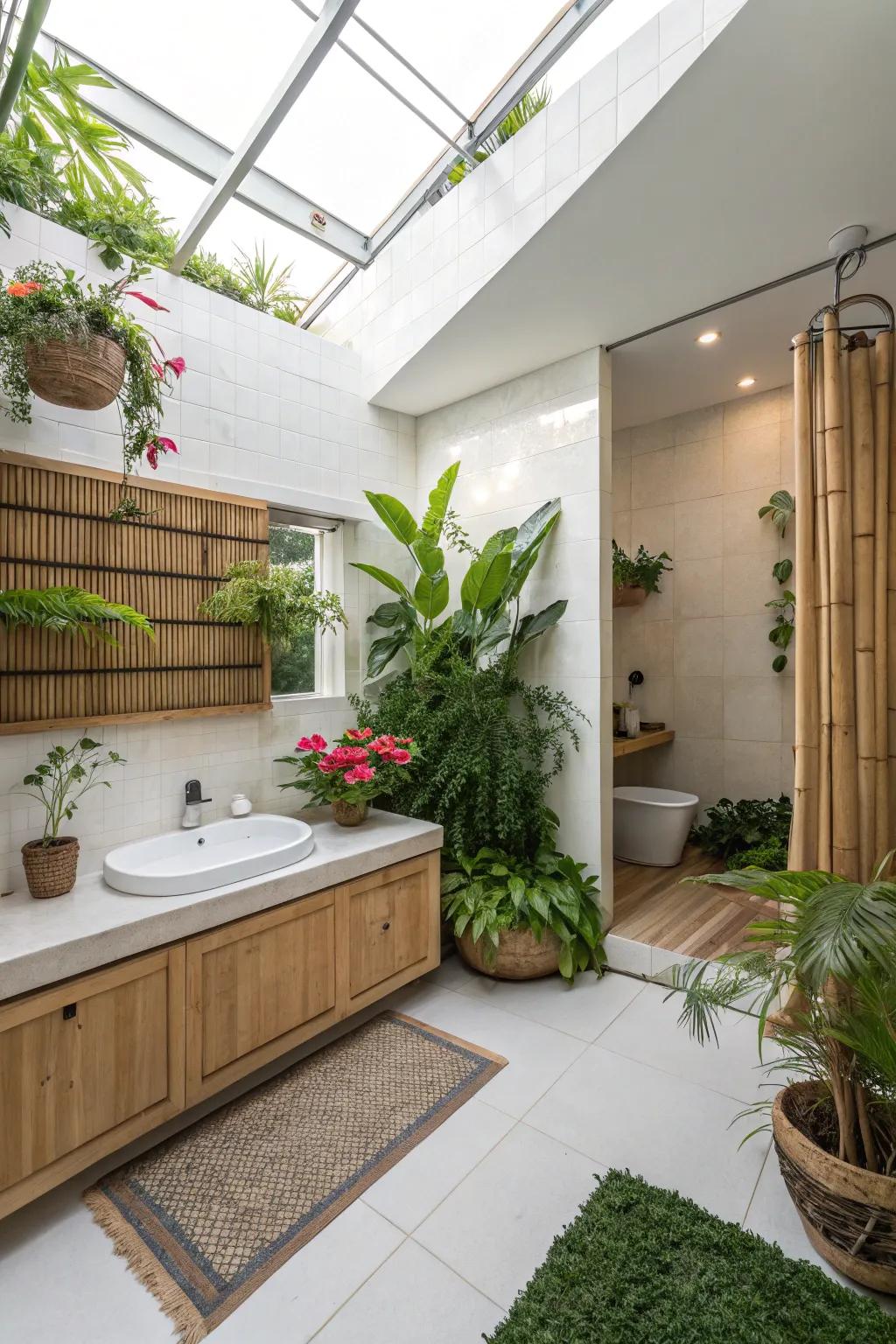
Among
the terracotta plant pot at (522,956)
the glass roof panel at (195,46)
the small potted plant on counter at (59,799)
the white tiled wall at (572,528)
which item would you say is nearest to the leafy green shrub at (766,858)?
the white tiled wall at (572,528)

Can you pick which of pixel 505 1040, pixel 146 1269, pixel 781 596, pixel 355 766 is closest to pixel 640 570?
pixel 781 596

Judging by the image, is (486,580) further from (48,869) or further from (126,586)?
(48,869)

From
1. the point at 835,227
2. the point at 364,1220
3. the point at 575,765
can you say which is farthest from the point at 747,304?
the point at 364,1220

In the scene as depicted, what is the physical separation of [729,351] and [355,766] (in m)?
2.89

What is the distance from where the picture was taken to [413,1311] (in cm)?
152

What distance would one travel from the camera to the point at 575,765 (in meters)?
3.21

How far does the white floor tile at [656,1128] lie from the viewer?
6.14 ft

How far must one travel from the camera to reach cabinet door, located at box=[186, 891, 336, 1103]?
2.09 metres

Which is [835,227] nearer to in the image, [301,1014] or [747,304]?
[747,304]

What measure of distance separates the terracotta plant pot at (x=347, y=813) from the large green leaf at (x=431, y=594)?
3.42 ft

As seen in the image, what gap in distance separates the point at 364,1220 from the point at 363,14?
3946 mm

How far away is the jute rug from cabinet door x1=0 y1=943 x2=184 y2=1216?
20 centimetres

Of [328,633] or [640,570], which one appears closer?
[328,633]

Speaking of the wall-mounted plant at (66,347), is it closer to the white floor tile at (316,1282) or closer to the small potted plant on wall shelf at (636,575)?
the white floor tile at (316,1282)
